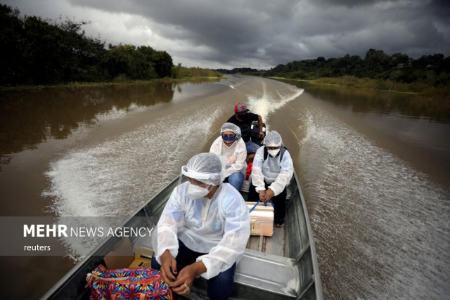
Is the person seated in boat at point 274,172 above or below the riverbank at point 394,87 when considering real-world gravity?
below

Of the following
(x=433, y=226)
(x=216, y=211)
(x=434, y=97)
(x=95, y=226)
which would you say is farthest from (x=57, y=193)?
(x=434, y=97)

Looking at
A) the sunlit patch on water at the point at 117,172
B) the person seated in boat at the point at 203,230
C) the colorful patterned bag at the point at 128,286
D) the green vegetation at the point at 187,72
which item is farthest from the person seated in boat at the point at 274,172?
the green vegetation at the point at 187,72

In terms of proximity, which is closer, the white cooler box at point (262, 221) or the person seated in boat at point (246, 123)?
the white cooler box at point (262, 221)

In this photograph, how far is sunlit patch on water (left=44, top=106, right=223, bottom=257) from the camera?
16.7 ft

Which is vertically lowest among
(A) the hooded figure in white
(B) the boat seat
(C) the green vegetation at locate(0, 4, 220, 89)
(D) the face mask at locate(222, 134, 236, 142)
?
(B) the boat seat

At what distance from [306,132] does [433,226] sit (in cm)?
730

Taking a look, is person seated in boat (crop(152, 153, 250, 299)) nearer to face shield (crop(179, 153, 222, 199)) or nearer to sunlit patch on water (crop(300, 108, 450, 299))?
face shield (crop(179, 153, 222, 199))

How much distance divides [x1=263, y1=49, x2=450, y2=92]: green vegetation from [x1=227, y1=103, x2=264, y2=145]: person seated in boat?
3809 cm

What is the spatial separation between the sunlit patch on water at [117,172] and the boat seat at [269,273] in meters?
2.49

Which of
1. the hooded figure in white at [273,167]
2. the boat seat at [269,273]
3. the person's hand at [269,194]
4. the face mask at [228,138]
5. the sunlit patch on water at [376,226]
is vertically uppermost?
the face mask at [228,138]

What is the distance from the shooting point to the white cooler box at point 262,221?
11.9 feet

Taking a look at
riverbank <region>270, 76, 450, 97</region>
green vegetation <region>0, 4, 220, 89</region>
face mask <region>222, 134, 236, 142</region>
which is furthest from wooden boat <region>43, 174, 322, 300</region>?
riverbank <region>270, 76, 450, 97</region>

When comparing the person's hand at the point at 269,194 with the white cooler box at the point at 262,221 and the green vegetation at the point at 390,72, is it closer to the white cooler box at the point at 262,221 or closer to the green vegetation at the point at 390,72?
the white cooler box at the point at 262,221

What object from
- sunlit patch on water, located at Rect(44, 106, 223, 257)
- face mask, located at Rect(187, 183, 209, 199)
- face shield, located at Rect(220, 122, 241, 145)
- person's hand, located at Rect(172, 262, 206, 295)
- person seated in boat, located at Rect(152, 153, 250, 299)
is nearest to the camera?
person's hand, located at Rect(172, 262, 206, 295)
